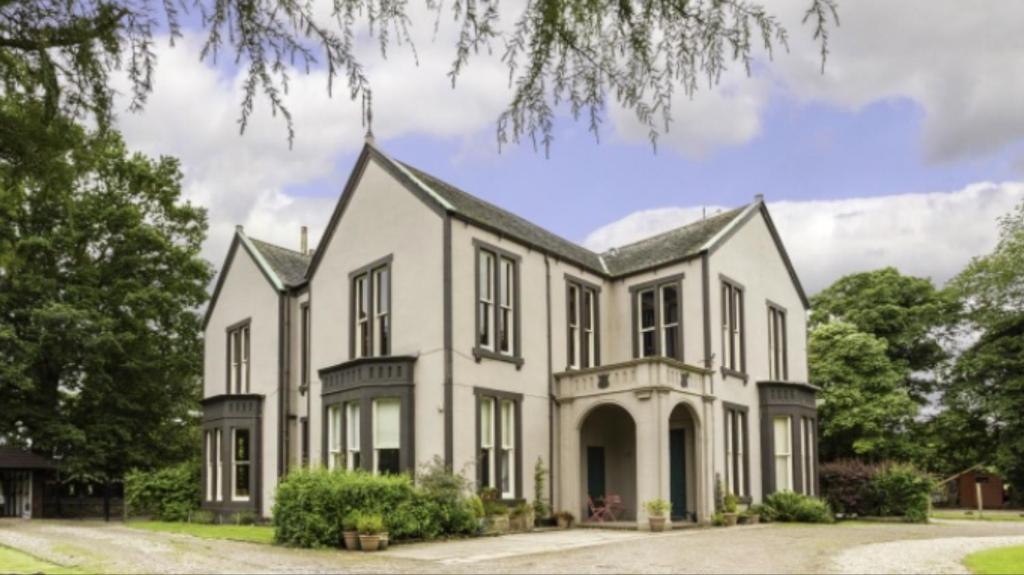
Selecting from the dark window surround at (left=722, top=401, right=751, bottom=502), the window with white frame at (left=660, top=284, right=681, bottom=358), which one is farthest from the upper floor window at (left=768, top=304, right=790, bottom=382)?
the window with white frame at (left=660, top=284, right=681, bottom=358)

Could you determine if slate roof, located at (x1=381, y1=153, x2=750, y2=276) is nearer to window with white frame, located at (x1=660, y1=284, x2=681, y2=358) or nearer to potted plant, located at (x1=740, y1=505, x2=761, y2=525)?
window with white frame, located at (x1=660, y1=284, x2=681, y2=358)

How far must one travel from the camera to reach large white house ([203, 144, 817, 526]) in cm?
2370

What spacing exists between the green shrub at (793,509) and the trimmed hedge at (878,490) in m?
2.61

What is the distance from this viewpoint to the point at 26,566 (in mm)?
15719

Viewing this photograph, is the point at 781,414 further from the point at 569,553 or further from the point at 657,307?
the point at 569,553

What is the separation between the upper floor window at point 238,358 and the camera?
31.6 meters

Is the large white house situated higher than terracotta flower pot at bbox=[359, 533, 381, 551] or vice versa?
the large white house

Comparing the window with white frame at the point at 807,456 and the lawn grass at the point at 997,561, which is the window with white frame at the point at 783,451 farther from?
the lawn grass at the point at 997,561

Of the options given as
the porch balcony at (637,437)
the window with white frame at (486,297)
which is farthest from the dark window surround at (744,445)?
the window with white frame at (486,297)

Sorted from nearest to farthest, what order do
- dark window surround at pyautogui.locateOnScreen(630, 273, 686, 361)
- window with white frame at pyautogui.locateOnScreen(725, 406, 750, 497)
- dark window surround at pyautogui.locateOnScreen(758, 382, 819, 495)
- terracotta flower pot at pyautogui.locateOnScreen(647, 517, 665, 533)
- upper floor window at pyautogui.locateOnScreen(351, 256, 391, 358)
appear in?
terracotta flower pot at pyautogui.locateOnScreen(647, 517, 665, 533) < upper floor window at pyautogui.locateOnScreen(351, 256, 391, 358) < window with white frame at pyautogui.locateOnScreen(725, 406, 750, 497) < dark window surround at pyautogui.locateOnScreen(630, 273, 686, 361) < dark window surround at pyautogui.locateOnScreen(758, 382, 819, 495)

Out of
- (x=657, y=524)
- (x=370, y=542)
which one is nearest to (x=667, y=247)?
(x=657, y=524)

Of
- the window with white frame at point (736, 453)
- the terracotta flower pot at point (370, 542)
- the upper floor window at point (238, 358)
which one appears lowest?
the terracotta flower pot at point (370, 542)

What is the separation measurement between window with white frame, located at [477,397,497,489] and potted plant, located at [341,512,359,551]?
475 centimetres

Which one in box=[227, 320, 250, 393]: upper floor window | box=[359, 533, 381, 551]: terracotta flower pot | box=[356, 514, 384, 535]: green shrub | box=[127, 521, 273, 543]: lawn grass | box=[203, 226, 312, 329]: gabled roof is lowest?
box=[127, 521, 273, 543]: lawn grass
